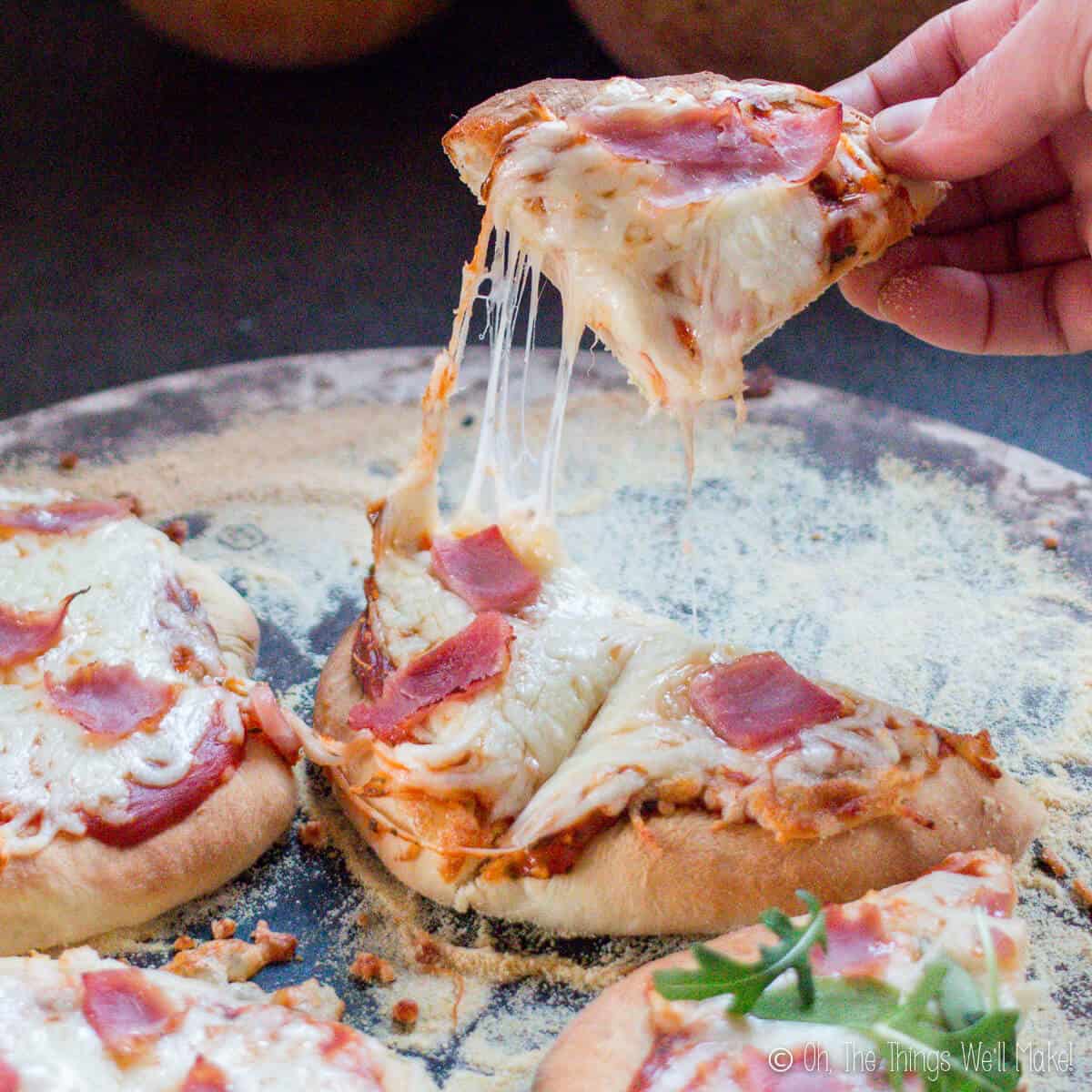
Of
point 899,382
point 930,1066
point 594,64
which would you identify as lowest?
point 899,382

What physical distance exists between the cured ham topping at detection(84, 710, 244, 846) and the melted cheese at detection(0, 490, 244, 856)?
0.6 inches

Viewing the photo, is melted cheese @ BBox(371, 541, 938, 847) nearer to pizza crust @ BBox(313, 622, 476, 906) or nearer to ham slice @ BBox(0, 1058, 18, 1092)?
pizza crust @ BBox(313, 622, 476, 906)

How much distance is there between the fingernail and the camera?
3154 millimetres

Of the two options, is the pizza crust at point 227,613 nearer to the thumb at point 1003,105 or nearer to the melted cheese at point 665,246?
the melted cheese at point 665,246

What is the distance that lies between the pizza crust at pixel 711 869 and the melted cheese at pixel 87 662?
0.59 metres

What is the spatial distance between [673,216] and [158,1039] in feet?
5.69

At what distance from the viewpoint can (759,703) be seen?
3037 mm

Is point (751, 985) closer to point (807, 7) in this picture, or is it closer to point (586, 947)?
point (586, 947)

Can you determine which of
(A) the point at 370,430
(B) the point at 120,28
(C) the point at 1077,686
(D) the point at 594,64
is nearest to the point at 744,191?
(C) the point at 1077,686

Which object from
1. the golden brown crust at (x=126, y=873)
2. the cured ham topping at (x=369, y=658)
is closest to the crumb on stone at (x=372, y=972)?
the golden brown crust at (x=126, y=873)

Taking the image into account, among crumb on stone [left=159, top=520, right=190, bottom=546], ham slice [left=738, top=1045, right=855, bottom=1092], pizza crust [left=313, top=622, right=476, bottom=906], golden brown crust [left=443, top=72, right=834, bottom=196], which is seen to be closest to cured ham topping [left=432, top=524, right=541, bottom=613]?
pizza crust [left=313, top=622, right=476, bottom=906]

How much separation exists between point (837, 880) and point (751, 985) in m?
0.54

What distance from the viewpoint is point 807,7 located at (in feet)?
18.2

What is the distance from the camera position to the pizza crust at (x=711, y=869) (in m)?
2.90
